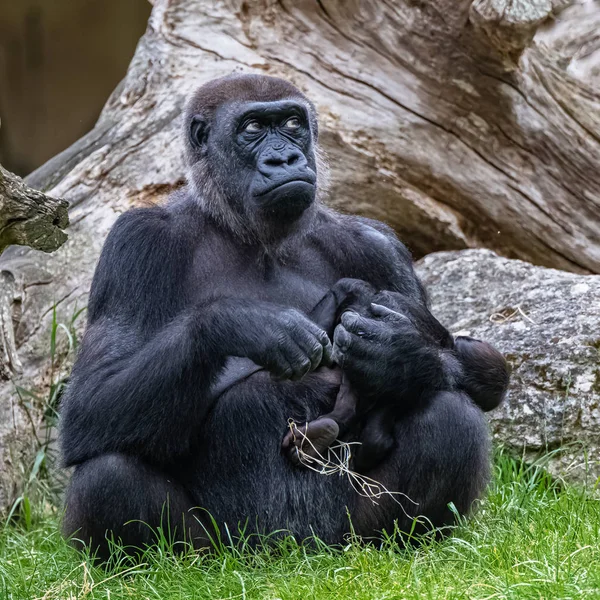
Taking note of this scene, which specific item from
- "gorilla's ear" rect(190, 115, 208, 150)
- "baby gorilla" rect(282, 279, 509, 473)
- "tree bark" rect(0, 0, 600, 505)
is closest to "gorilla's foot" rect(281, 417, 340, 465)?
"baby gorilla" rect(282, 279, 509, 473)

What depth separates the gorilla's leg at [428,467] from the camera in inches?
150

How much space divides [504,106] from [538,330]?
5.07 ft

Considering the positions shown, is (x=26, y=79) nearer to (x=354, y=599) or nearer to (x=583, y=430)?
(x=583, y=430)

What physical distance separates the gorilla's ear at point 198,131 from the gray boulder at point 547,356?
1.86 meters

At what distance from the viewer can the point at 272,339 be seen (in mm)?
3541

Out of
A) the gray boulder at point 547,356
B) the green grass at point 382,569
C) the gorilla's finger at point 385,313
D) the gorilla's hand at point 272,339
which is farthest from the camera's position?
the gray boulder at point 547,356

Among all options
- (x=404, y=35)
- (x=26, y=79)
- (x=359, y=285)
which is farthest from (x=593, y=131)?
(x=26, y=79)

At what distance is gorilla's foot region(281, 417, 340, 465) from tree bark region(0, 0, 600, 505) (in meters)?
2.16

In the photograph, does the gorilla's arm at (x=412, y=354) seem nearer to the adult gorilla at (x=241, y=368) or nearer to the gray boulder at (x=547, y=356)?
the adult gorilla at (x=241, y=368)

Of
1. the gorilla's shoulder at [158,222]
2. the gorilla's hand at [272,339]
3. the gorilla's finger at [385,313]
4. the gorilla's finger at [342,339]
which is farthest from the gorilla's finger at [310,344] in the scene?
the gorilla's shoulder at [158,222]

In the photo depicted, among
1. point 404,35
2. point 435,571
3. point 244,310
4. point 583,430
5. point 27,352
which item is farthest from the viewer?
point 404,35

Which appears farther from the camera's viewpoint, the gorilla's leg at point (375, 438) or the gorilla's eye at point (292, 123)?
the gorilla's eye at point (292, 123)

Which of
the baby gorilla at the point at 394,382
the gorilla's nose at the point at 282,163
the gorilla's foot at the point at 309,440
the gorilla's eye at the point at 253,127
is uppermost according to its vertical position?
the gorilla's eye at the point at 253,127

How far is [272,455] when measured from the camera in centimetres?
383
